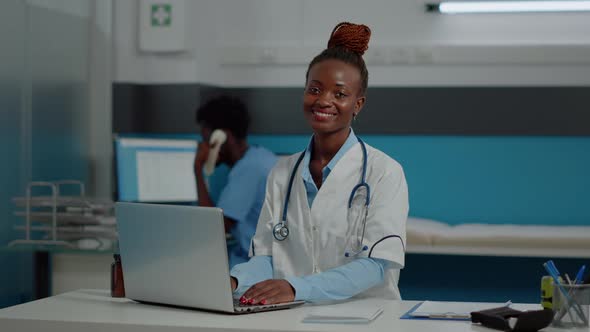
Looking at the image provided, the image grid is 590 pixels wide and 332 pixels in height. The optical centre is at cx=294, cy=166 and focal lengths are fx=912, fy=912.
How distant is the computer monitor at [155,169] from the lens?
402 centimetres

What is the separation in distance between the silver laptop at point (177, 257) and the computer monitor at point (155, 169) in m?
2.01

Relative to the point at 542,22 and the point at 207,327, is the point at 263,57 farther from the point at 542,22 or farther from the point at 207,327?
the point at 207,327

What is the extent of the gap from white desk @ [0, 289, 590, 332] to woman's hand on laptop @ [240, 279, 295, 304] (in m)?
0.04

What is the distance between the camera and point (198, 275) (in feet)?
6.01

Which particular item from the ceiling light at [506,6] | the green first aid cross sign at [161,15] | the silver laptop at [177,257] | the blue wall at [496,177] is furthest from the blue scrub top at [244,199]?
the silver laptop at [177,257]

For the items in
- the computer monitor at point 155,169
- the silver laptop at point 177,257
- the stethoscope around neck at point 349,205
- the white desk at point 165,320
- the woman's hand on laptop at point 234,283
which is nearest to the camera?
the white desk at point 165,320

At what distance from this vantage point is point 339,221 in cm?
221

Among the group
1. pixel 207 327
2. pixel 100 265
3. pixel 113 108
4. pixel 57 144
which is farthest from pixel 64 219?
pixel 207 327

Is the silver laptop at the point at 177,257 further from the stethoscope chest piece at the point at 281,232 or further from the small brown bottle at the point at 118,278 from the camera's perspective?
the stethoscope chest piece at the point at 281,232

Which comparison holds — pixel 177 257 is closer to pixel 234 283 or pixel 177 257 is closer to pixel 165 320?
Answer: pixel 165 320

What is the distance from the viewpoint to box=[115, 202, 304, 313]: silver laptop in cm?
180

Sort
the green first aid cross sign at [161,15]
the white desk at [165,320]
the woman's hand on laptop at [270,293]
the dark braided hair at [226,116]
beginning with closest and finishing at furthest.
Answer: the white desk at [165,320] < the woman's hand on laptop at [270,293] < the dark braided hair at [226,116] < the green first aid cross sign at [161,15]

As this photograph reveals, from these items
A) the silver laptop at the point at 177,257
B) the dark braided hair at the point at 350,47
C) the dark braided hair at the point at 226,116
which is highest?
the dark braided hair at the point at 350,47

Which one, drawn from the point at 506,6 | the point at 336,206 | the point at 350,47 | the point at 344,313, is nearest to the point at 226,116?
the point at 506,6
